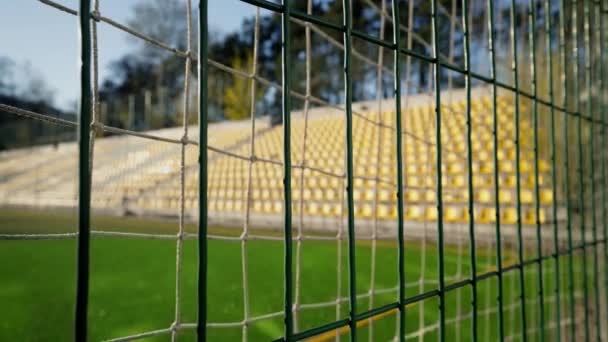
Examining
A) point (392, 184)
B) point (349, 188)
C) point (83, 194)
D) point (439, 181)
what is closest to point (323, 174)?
point (392, 184)

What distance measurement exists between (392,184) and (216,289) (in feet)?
4.80

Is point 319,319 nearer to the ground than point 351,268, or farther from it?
nearer to the ground

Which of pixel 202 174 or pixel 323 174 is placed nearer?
pixel 202 174

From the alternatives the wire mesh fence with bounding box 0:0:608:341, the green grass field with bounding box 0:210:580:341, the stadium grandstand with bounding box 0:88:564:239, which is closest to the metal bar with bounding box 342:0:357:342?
the wire mesh fence with bounding box 0:0:608:341

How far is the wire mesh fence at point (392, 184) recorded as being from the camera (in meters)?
0.32

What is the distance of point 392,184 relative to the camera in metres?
0.78

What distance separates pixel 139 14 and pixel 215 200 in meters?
6.32

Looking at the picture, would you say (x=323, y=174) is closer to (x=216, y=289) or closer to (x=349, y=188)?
(x=216, y=289)

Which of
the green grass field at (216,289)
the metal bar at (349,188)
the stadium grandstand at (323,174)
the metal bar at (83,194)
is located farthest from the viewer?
the stadium grandstand at (323,174)

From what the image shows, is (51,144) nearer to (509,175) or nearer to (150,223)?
(150,223)

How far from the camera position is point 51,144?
932 centimetres

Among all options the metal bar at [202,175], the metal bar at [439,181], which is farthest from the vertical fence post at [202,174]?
the metal bar at [439,181]

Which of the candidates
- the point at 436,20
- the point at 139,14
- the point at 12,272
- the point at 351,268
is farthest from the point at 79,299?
the point at 139,14

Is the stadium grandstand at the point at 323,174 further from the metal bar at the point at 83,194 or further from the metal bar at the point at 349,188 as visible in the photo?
the metal bar at the point at 83,194
